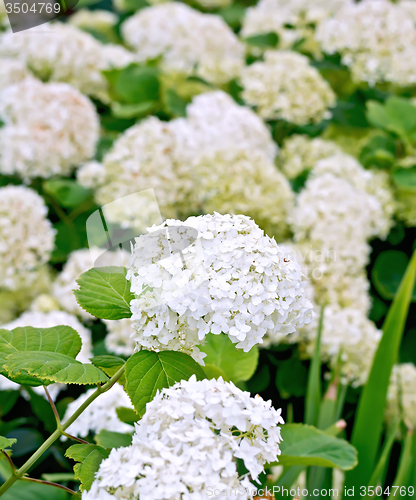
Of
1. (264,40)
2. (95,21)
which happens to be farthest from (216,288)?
(95,21)

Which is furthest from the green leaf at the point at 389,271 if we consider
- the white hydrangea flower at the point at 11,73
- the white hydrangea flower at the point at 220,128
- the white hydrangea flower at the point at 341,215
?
the white hydrangea flower at the point at 11,73

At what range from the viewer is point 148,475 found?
1.22 ft

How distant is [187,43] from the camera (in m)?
1.94

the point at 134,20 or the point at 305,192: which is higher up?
the point at 134,20

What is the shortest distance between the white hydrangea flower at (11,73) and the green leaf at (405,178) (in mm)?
1193

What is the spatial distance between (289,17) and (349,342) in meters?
1.57

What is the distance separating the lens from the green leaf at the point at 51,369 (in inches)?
16.9

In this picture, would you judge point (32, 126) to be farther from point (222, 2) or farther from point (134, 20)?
point (222, 2)

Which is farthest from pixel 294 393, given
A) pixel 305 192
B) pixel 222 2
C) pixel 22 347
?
pixel 222 2

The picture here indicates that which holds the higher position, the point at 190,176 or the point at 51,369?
the point at 51,369

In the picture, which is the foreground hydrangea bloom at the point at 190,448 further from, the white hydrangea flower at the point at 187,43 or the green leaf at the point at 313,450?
the white hydrangea flower at the point at 187,43

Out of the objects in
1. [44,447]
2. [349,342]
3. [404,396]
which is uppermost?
[44,447]

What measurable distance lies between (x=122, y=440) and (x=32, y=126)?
101 cm

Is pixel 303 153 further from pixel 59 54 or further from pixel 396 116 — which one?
pixel 59 54
